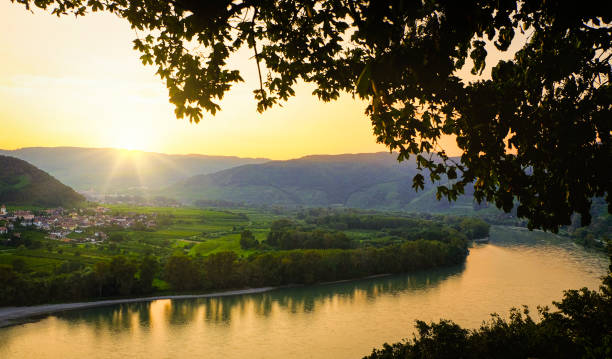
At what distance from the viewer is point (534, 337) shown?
56.2ft

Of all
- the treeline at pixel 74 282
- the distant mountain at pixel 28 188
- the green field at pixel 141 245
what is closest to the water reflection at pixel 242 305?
the treeline at pixel 74 282

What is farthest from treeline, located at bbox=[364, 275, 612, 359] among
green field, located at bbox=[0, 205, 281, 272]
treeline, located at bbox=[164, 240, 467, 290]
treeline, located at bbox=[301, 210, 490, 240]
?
treeline, located at bbox=[301, 210, 490, 240]

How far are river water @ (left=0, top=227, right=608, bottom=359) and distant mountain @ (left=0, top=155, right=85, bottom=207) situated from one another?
248 ft

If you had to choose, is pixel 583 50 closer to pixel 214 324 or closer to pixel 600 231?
pixel 214 324

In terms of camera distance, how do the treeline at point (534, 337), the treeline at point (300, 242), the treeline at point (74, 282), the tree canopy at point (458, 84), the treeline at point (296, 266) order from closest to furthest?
the tree canopy at point (458, 84)
the treeline at point (534, 337)
the treeline at point (74, 282)
the treeline at point (296, 266)
the treeline at point (300, 242)

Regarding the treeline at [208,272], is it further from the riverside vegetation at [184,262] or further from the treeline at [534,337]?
the treeline at [534,337]

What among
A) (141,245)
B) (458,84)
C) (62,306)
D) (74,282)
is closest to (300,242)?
(141,245)

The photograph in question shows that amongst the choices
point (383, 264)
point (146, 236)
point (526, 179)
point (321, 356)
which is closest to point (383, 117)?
point (526, 179)

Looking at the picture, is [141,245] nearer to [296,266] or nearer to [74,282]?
[74,282]

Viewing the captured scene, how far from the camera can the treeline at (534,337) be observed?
16109 mm

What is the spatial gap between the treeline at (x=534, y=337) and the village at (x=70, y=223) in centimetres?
6988

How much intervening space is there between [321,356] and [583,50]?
29595mm

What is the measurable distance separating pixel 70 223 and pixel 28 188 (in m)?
29.9

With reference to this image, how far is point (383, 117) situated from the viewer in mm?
5465
